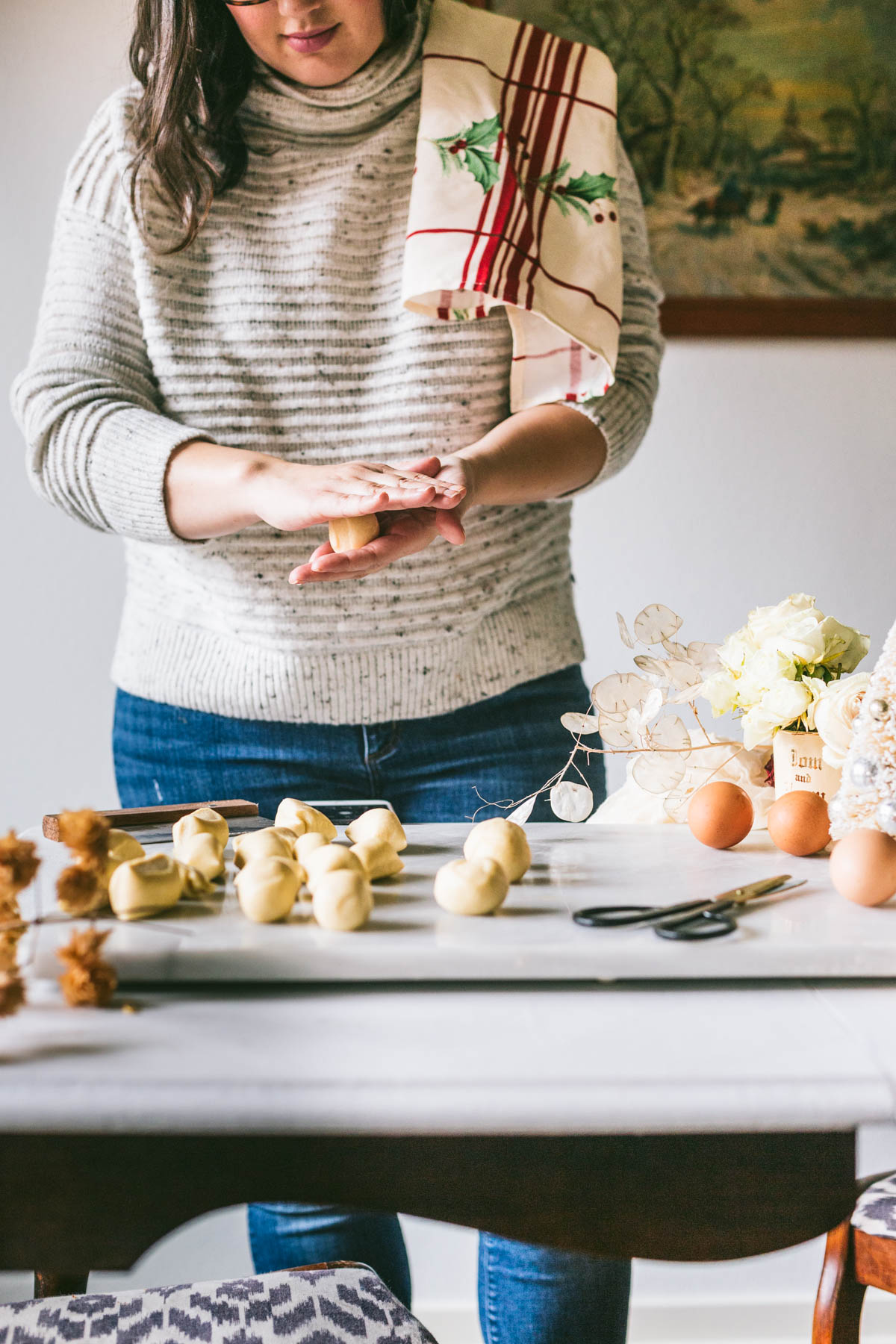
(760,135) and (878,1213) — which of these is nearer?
(878,1213)

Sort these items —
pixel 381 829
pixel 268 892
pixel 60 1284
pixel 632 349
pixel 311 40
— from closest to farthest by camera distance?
1. pixel 268 892
2. pixel 381 829
3. pixel 60 1284
4. pixel 311 40
5. pixel 632 349

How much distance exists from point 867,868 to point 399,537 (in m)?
0.40

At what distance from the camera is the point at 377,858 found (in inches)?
21.0

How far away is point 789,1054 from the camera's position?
15.0 inches

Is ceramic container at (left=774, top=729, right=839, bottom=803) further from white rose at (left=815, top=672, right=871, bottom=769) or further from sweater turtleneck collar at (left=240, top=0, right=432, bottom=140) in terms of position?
sweater turtleneck collar at (left=240, top=0, right=432, bottom=140)

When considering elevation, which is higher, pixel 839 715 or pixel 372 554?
pixel 372 554

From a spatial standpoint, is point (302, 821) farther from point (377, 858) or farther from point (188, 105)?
point (188, 105)

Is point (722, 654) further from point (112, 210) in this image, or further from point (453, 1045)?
point (112, 210)

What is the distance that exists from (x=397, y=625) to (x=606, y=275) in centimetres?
36

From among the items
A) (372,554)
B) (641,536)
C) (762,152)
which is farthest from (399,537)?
(762,152)

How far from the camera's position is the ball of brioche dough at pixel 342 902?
45 centimetres

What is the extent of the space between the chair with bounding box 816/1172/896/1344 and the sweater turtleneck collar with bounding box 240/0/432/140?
1.02 m

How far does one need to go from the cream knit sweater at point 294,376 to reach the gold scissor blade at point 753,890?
501 mm

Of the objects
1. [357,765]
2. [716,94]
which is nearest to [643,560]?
[716,94]
